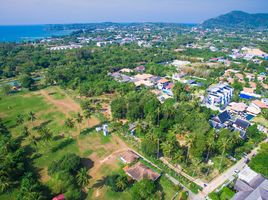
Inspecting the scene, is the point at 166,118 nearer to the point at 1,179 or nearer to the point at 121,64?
the point at 1,179

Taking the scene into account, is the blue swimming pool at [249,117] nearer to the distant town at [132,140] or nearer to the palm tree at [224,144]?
the distant town at [132,140]

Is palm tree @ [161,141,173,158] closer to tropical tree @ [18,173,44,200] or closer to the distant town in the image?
the distant town

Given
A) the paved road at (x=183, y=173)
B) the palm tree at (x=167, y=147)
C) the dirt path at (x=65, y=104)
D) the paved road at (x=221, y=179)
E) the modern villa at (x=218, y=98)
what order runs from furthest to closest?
the modern villa at (x=218, y=98)
the dirt path at (x=65, y=104)
the palm tree at (x=167, y=147)
the paved road at (x=183, y=173)
the paved road at (x=221, y=179)

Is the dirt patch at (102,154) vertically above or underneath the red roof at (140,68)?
underneath

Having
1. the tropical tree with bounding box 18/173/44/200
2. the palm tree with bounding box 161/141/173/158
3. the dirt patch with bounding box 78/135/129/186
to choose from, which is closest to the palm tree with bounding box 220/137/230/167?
the palm tree with bounding box 161/141/173/158

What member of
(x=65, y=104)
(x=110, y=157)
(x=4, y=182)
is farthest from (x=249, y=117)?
(x=4, y=182)

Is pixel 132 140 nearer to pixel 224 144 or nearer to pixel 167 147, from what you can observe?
pixel 167 147

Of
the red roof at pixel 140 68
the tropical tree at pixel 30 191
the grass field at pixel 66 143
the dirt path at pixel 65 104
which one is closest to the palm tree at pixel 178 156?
the grass field at pixel 66 143

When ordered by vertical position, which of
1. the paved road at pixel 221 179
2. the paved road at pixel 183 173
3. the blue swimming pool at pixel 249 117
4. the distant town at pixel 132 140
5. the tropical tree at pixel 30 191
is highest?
the tropical tree at pixel 30 191

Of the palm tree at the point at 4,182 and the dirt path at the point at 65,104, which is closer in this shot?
the palm tree at the point at 4,182
